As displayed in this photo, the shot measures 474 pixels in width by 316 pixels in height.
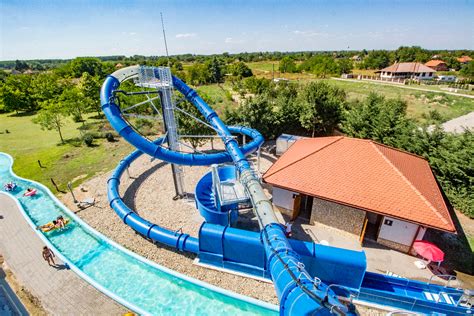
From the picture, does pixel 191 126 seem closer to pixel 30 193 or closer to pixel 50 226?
pixel 50 226

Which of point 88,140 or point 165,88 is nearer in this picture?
point 165,88

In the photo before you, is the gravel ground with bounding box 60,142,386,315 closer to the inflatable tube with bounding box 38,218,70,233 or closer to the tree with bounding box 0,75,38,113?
the inflatable tube with bounding box 38,218,70,233

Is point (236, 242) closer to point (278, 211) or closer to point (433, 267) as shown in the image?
point (278, 211)

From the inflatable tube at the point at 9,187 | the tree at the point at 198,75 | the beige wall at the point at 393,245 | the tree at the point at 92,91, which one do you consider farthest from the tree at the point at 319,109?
the tree at the point at 198,75

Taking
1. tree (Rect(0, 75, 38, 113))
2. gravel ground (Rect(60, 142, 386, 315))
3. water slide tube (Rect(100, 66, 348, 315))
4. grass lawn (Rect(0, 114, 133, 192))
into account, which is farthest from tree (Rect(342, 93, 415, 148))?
tree (Rect(0, 75, 38, 113))

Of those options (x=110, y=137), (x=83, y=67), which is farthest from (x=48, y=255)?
(x=83, y=67)

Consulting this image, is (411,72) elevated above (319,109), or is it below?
below

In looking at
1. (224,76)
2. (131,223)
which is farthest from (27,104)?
(224,76)

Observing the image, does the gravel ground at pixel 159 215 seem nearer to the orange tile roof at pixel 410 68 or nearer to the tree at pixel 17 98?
the tree at pixel 17 98
